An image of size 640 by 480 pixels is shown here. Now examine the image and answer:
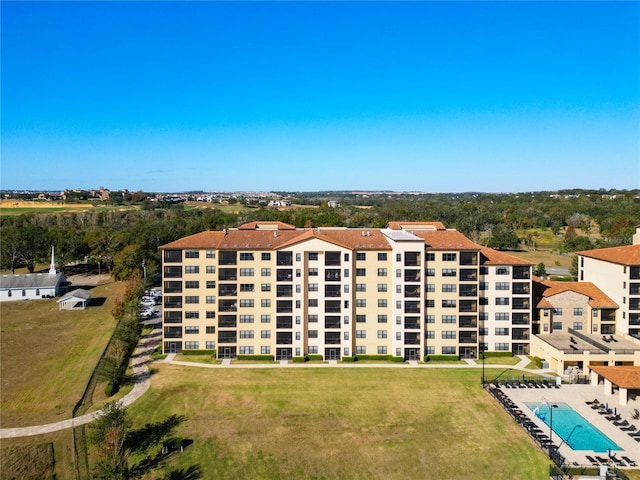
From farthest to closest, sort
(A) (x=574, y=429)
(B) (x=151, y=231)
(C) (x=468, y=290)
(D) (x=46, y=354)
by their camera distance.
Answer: (B) (x=151, y=231) → (C) (x=468, y=290) → (D) (x=46, y=354) → (A) (x=574, y=429)

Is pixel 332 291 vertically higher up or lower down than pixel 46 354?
higher up

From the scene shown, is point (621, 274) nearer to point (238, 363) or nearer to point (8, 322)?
point (238, 363)

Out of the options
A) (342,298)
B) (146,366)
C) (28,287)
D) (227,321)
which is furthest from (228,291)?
(28,287)

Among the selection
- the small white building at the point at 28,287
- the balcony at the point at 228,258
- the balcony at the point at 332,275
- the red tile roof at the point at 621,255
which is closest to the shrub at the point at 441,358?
the balcony at the point at 332,275

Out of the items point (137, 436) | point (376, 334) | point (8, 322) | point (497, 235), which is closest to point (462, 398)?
point (376, 334)

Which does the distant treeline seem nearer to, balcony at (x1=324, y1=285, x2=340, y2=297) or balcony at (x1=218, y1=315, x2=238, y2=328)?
balcony at (x1=218, y1=315, x2=238, y2=328)

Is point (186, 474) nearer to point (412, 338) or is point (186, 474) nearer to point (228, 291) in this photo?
point (228, 291)

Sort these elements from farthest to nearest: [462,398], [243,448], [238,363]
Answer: [238,363] → [462,398] → [243,448]
